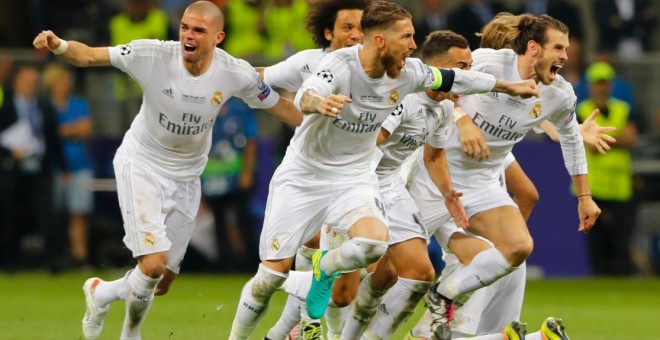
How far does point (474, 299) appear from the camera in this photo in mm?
12109

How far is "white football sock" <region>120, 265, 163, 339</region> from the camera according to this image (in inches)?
456

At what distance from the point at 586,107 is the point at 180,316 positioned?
257 inches

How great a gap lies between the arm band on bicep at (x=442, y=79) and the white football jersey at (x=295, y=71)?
1458 millimetres

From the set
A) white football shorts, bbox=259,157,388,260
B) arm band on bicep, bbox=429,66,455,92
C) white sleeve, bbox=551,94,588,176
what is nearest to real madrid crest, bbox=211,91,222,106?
white football shorts, bbox=259,157,388,260

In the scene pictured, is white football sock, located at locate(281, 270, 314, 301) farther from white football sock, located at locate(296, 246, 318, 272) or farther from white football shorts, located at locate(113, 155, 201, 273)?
white football shorts, located at locate(113, 155, 201, 273)

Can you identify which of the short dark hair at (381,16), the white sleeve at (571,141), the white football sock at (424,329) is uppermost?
the short dark hair at (381,16)

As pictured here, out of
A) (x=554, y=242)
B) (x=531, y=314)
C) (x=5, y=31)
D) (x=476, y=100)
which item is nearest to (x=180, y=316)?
(x=531, y=314)

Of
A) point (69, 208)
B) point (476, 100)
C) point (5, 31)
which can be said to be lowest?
point (69, 208)

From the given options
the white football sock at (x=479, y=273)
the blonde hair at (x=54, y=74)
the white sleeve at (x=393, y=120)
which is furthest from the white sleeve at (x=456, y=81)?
the blonde hair at (x=54, y=74)

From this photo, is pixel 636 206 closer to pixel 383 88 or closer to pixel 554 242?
pixel 554 242

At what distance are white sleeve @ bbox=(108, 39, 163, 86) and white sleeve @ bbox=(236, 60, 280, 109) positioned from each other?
26.2 inches

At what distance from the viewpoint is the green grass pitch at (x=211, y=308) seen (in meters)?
13.8

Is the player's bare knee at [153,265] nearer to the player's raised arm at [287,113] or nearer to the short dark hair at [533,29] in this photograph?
the player's raised arm at [287,113]

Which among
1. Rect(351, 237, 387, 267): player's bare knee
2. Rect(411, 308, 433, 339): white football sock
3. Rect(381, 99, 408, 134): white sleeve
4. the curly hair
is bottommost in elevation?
Rect(411, 308, 433, 339): white football sock
